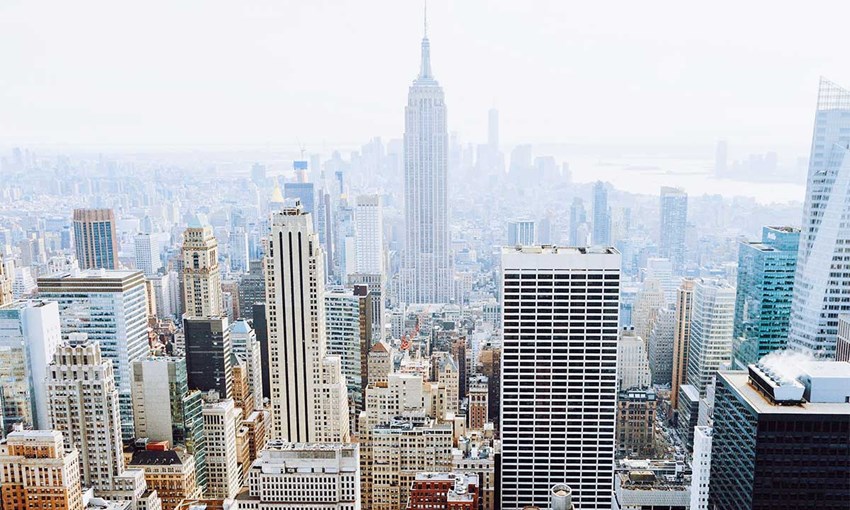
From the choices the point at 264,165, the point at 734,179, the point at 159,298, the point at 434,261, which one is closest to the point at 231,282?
the point at 159,298

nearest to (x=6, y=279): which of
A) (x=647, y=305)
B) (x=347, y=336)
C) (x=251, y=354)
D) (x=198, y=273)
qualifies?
(x=198, y=273)

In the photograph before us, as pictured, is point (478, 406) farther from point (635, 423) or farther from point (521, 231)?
point (521, 231)

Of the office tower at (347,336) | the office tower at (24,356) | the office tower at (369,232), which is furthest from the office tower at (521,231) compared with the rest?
the office tower at (24,356)

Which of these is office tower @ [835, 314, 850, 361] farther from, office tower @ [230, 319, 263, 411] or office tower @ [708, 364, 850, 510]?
office tower @ [230, 319, 263, 411]

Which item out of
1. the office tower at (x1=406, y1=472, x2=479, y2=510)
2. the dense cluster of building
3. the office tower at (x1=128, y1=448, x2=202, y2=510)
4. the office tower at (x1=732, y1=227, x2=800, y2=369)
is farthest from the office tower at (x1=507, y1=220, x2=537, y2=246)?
the office tower at (x1=128, y1=448, x2=202, y2=510)

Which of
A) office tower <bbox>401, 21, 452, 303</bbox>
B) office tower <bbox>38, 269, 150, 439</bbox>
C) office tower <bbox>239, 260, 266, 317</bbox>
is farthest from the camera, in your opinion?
office tower <bbox>401, 21, 452, 303</bbox>

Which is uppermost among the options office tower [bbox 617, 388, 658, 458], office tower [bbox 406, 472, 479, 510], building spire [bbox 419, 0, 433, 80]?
building spire [bbox 419, 0, 433, 80]
